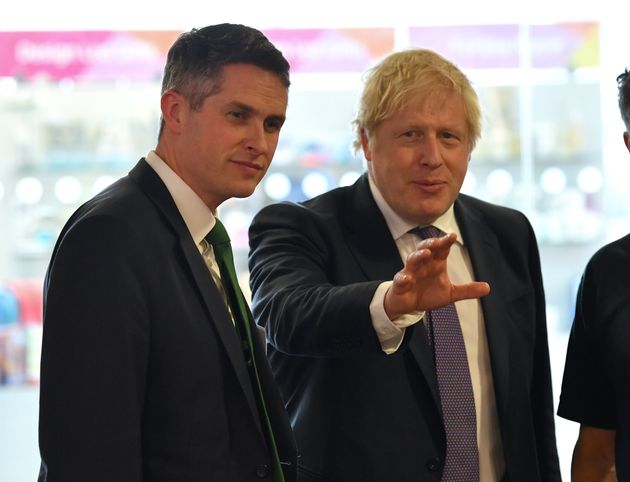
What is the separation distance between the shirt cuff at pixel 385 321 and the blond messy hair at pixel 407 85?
1.71ft

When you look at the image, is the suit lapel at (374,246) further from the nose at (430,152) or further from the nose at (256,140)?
the nose at (256,140)

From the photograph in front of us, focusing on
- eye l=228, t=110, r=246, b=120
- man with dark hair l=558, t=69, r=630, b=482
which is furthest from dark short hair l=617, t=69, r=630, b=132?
eye l=228, t=110, r=246, b=120

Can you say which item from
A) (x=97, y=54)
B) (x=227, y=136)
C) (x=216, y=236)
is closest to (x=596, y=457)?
(x=216, y=236)

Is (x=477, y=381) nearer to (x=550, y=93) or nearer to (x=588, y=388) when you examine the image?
(x=588, y=388)

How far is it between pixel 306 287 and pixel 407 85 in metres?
0.55

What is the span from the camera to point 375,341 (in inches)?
73.5

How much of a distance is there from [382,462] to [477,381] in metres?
0.29

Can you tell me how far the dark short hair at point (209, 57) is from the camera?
5.75 ft

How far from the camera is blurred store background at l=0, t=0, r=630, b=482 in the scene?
4.37 meters

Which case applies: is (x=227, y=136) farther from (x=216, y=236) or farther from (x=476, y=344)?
(x=476, y=344)

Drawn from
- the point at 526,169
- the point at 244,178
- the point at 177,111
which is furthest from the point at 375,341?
the point at 526,169

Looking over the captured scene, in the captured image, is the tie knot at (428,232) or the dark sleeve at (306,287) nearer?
the dark sleeve at (306,287)

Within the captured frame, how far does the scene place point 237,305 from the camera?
178 centimetres

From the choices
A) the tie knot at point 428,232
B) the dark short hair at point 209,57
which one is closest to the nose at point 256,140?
the dark short hair at point 209,57
